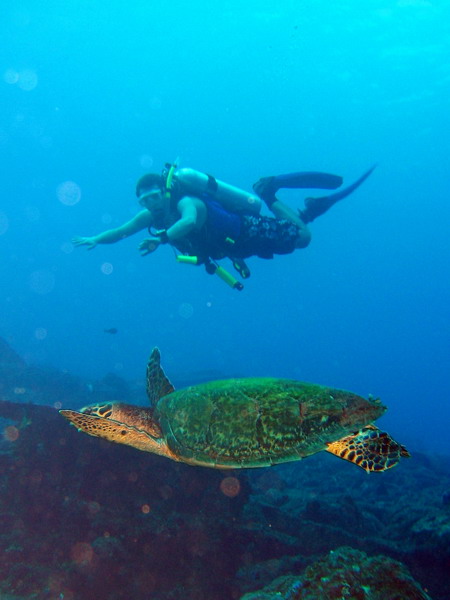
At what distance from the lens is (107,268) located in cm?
16538

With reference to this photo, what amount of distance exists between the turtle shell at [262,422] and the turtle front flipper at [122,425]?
239mm

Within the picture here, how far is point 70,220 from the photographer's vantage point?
133500 millimetres

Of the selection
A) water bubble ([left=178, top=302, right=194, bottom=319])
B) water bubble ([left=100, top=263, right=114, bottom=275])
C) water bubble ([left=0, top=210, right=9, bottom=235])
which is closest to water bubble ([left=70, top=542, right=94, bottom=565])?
water bubble ([left=0, top=210, right=9, bottom=235])

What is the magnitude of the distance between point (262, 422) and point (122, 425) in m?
1.41

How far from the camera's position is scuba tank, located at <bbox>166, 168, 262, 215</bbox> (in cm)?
868

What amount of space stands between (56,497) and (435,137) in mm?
63082

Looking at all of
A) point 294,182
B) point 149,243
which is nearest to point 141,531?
point 149,243

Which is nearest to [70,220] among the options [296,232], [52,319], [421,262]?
[52,319]

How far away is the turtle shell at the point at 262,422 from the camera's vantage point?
3.14 meters

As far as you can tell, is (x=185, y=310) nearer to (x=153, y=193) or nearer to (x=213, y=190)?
(x=213, y=190)

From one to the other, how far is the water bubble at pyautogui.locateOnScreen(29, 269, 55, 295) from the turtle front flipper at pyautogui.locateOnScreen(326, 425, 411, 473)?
629 ft

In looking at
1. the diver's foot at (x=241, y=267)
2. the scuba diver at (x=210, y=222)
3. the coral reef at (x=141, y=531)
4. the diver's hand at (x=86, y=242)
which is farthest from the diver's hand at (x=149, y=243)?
the coral reef at (x=141, y=531)

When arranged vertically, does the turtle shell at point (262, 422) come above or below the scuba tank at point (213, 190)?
below

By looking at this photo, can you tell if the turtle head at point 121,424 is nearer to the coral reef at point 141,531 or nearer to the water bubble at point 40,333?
the coral reef at point 141,531
